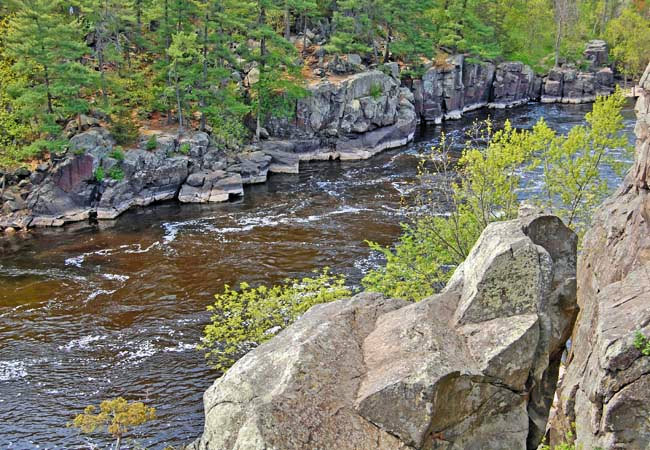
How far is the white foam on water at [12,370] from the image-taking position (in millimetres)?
26128

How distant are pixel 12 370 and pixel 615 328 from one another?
84.2ft

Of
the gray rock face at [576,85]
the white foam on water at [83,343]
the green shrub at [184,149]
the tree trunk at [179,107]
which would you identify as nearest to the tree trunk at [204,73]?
the tree trunk at [179,107]

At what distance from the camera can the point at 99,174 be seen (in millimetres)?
46875

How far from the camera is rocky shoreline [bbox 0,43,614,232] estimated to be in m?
46.2

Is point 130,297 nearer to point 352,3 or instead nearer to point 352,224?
point 352,224

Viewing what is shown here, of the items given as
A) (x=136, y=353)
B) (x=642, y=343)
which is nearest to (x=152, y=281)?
(x=136, y=353)

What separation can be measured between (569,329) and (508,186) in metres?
10.3

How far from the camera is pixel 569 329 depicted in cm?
1539

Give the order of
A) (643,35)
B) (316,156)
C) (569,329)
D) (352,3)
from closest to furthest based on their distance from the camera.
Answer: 1. (569,329)
2. (316,156)
3. (352,3)
4. (643,35)

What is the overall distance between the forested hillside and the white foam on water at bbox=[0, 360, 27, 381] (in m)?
23.4

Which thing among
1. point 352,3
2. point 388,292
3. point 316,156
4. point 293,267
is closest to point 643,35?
point 352,3

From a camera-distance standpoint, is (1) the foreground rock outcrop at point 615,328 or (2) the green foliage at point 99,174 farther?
(2) the green foliage at point 99,174

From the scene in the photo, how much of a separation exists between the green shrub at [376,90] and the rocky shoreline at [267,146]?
118mm

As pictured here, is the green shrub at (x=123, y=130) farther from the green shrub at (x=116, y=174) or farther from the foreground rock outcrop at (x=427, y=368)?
the foreground rock outcrop at (x=427, y=368)
